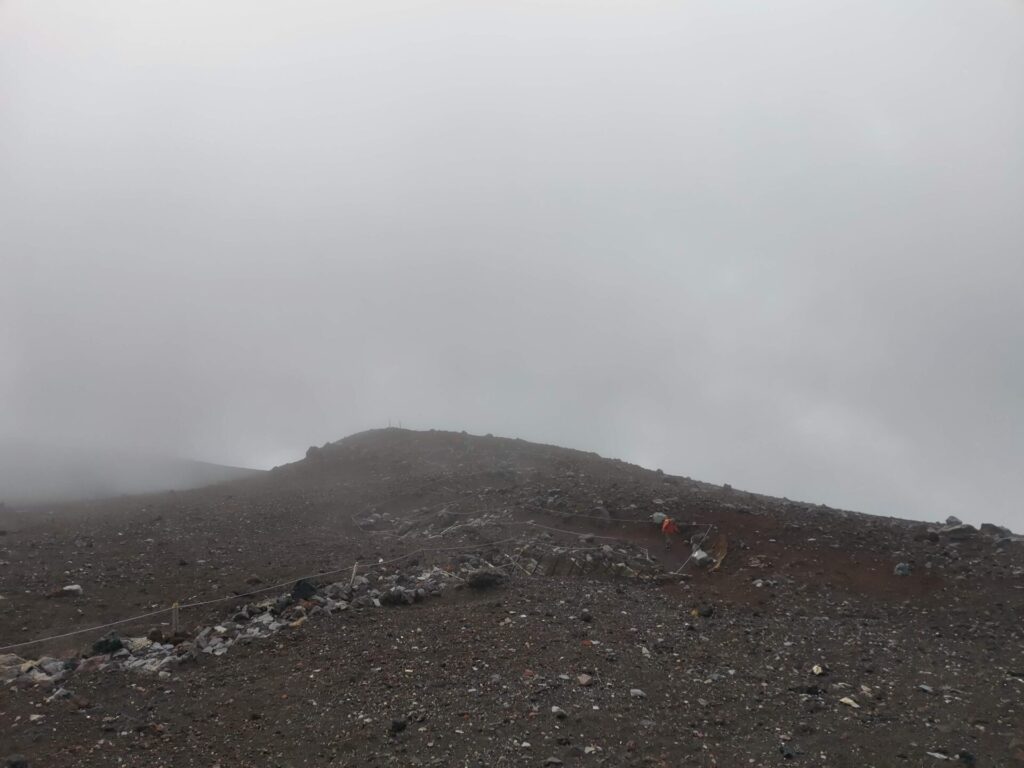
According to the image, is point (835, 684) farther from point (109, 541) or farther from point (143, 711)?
point (109, 541)

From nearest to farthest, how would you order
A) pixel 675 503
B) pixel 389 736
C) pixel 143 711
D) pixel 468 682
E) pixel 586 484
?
1. pixel 389 736
2. pixel 143 711
3. pixel 468 682
4. pixel 675 503
5. pixel 586 484

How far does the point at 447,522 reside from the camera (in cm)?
1705

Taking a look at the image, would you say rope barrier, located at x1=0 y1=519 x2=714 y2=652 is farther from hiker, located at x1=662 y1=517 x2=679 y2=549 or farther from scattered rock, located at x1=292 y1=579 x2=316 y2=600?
hiker, located at x1=662 y1=517 x2=679 y2=549

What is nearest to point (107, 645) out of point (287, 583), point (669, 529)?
point (287, 583)

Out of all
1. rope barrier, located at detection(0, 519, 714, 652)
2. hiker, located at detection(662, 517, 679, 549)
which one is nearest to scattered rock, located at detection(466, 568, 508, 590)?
rope barrier, located at detection(0, 519, 714, 652)

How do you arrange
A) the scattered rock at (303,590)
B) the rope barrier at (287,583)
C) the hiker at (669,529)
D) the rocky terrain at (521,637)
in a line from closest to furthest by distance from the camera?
the rocky terrain at (521,637), the rope barrier at (287,583), the scattered rock at (303,590), the hiker at (669,529)

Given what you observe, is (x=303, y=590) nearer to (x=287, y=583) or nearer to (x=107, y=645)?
(x=287, y=583)

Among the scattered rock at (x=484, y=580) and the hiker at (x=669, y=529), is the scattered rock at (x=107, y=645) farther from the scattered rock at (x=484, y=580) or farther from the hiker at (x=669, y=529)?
the hiker at (x=669, y=529)

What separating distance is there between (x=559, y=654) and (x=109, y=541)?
36.9ft

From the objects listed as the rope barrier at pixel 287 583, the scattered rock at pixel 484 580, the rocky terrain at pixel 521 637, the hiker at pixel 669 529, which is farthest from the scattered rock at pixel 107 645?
the hiker at pixel 669 529

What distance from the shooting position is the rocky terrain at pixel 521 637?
698 centimetres

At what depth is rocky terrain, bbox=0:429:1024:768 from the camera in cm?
698

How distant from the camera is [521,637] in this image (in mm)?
9516

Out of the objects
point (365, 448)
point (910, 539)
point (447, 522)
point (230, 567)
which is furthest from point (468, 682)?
point (365, 448)
